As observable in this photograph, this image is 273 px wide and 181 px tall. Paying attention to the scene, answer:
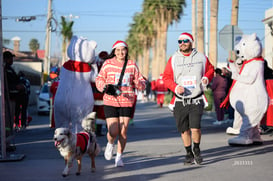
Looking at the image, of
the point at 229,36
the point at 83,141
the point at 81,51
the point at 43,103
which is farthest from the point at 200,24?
the point at 83,141

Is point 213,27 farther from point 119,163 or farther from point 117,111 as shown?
point 119,163

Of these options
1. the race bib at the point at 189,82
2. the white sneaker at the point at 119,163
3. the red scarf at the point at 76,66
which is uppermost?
the red scarf at the point at 76,66

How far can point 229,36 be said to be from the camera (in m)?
18.3

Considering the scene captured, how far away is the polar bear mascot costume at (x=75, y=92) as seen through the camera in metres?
8.95

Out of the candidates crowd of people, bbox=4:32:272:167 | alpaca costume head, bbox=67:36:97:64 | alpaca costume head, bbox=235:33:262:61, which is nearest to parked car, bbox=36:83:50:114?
alpaca costume head, bbox=235:33:262:61

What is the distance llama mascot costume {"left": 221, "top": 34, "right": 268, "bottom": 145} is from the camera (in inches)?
429

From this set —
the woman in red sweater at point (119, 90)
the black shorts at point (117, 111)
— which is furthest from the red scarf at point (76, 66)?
the black shorts at point (117, 111)

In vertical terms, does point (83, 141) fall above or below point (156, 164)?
above

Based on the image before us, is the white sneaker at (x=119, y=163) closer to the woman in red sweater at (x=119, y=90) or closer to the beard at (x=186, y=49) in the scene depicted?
the woman in red sweater at (x=119, y=90)

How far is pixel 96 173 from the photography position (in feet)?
25.5

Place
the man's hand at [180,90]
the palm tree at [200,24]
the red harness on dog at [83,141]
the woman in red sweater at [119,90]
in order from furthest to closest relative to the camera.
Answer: the palm tree at [200,24], the woman in red sweater at [119,90], the man's hand at [180,90], the red harness on dog at [83,141]

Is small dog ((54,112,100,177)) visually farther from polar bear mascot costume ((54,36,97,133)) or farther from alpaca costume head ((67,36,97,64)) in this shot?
alpaca costume head ((67,36,97,64))

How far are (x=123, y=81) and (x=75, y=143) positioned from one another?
142cm

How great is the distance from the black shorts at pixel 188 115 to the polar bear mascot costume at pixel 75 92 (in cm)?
155
